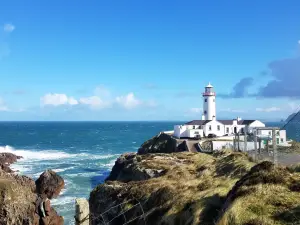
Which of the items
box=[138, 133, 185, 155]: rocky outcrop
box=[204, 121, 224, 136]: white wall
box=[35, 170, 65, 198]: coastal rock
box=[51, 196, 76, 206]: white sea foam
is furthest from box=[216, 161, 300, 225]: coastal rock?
box=[204, 121, 224, 136]: white wall

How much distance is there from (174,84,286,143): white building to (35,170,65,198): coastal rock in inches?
1000

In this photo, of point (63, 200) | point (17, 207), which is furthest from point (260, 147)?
point (63, 200)

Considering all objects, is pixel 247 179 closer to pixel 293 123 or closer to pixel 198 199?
pixel 198 199

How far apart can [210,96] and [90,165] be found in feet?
91.3

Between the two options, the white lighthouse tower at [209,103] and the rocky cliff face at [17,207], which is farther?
the white lighthouse tower at [209,103]

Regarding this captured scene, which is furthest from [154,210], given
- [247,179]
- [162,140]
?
[162,140]

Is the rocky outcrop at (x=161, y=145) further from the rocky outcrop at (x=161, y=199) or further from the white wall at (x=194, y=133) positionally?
the rocky outcrop at (x=161, y=199)

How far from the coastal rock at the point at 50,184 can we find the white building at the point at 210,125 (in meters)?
25.4

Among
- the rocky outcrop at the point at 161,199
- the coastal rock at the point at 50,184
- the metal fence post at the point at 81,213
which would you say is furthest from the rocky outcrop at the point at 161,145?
the metal fence post at the point at 81,213

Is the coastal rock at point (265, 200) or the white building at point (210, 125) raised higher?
the white building at point (210, 125)

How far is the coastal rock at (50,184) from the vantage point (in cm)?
4086

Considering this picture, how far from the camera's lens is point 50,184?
137 feet

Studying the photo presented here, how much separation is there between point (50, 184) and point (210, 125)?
33.1 m

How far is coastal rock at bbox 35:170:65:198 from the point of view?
40862 millimetres
